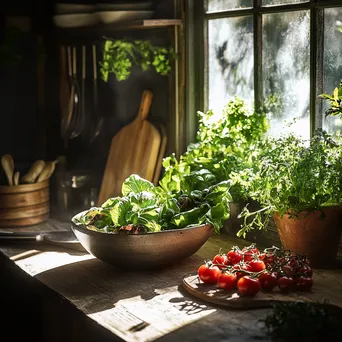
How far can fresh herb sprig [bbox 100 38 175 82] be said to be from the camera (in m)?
3.22

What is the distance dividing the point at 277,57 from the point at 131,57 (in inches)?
33.7

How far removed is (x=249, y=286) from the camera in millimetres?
2107

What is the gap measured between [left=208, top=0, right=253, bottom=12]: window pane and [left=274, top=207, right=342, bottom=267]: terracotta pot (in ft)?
2.97

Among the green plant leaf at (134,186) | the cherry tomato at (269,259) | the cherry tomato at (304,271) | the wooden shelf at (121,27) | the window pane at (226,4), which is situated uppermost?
the window pane at (226,4)

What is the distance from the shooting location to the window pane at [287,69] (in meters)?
2.66

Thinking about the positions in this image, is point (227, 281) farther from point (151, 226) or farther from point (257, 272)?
point (151, 226)

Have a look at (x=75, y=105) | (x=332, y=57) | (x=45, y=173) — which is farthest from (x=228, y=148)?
(x=75, y=105)

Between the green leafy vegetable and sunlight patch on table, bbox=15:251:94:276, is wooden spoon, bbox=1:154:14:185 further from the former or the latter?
the green leafy vegetable

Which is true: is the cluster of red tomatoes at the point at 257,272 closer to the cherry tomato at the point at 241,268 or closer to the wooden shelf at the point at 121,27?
the cherry tomato at the point at 241,268

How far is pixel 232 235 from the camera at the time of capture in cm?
294

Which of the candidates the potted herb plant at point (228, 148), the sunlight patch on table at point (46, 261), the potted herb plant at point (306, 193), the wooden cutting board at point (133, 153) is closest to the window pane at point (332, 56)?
the potted herb plant at point (306, 193)

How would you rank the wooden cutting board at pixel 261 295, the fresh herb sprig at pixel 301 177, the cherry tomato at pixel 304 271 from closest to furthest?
the wooden cutting board at pixel 261 295
the cherry tomato at pixel 304 271
the fresh herb sprig at pixel 301 177

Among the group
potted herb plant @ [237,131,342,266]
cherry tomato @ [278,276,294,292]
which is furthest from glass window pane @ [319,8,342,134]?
cherry tomato @ [278,276,294,292]

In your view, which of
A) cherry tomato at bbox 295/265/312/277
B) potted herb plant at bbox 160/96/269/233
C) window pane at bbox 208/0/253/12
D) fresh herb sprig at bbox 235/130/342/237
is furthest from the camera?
window pane at bbox 208/0/253/12
